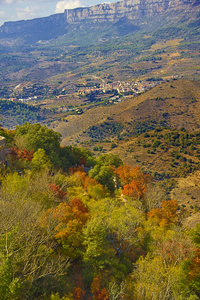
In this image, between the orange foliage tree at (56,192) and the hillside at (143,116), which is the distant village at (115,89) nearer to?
the hillside at (143,116)

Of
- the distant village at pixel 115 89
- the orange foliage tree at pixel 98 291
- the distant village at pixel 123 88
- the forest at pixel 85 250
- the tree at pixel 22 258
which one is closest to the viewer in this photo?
the tree at pixel 22 258

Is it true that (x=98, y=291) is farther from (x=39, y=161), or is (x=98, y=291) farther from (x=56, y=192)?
(x=39, y=161)

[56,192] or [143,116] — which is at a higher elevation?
[56,192]

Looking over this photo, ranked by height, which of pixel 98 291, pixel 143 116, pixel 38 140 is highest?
pixel 38 140

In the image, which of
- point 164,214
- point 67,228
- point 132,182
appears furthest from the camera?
point 132,182

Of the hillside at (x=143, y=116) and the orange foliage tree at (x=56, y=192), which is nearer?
the orange foliage tree at (x=56, y=192)

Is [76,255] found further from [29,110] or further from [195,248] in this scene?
[29,110]

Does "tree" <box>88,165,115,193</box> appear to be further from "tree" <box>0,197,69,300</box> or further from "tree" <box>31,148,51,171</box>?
"tree" <box>0,197,69,300</box>

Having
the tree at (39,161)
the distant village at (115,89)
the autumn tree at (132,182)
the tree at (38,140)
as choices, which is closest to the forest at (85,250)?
the tree at (39,161)

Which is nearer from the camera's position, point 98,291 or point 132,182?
point 98,291

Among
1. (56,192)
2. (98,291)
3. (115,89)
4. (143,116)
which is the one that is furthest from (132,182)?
(115,89)

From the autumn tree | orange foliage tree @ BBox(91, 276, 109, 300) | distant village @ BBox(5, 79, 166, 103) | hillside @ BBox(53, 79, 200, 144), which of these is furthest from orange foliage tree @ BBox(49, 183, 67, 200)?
distant village @ BBox(5, 79, 166, 103)
